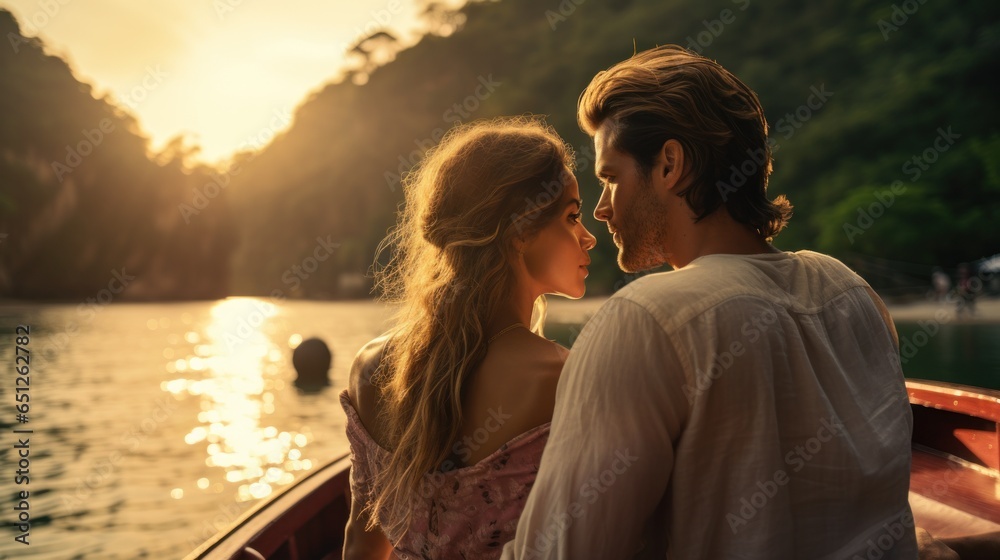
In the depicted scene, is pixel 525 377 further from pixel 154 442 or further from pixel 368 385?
pixel 154 442

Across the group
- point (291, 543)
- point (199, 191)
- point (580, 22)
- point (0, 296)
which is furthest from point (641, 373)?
point (199, 191)

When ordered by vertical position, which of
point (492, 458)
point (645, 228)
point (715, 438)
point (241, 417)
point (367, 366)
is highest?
point (241, 417)

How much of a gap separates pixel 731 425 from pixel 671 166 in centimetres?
48

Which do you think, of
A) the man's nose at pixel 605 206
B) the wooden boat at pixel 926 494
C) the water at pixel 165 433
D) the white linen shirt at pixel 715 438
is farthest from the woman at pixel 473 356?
the water at pixel 165 433

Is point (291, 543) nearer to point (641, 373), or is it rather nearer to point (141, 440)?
point (641, 373)

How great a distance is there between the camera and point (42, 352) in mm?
23188

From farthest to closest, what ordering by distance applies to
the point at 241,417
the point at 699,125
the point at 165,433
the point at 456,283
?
the point at 241,417 → the point at 165,433 → the point at 456,283 → the point at 699,125

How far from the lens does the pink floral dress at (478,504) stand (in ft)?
5.11

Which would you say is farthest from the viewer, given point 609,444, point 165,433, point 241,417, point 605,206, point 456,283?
point 241,417

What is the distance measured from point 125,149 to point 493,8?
27574mm

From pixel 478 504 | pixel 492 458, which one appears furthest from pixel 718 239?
pixel 478 504

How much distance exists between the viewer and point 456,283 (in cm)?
167

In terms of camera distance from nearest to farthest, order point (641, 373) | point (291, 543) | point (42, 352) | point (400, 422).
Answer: point (641, 373) → point (400, 422) → point (291, 543) → point (42, 352)

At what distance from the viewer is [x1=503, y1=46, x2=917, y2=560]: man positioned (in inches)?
37.4
